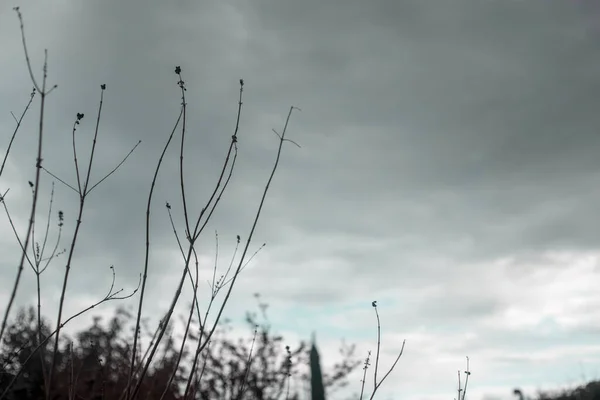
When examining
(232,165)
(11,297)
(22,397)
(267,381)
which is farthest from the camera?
(267,381)

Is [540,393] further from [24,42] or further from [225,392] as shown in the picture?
[24,42]

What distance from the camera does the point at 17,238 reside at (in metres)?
2.89

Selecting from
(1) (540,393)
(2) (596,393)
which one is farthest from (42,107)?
(1) (540,393)

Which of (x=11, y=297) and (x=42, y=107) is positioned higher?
(x=42, y=107)

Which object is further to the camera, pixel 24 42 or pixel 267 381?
pixel 267 381

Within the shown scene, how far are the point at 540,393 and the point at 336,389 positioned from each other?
2800cm

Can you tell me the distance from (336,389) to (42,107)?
20.3 m

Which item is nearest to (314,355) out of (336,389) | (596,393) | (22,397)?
(336,389)

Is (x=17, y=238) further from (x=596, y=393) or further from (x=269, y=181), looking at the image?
(x=596, y=393)

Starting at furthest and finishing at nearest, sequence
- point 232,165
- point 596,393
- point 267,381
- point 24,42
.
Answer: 1. point 596,393
2. point 267,381
3. point 232,165
4. point 24,42

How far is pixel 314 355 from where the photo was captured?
2938cm

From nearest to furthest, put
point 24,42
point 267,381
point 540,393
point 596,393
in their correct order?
1. point 24,42
2. point 267,381
3. point 596,393
4. point 540,393

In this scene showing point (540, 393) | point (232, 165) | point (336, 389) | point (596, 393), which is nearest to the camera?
point (232, 165)

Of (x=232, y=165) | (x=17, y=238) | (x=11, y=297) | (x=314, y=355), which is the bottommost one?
(x=11, y=297)
